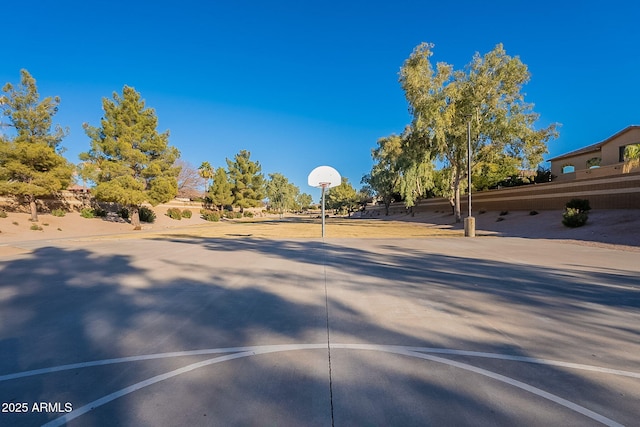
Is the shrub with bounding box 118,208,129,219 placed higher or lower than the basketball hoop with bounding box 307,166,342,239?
lower

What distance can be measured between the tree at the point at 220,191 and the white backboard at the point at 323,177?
38.1 metres

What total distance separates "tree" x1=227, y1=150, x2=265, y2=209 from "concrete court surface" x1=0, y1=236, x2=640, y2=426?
176 feet

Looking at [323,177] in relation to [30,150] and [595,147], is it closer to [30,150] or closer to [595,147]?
[30,150]

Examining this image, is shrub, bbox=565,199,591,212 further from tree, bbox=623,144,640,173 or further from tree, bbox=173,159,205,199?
tree, bbox=173,159,205,199

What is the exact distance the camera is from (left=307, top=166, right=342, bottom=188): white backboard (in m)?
22.8

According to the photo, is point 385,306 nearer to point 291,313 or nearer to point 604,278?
point 291,313

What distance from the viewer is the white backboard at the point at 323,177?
22797 millimetres

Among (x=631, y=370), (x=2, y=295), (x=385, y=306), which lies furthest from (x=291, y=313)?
(x=2, y=295)

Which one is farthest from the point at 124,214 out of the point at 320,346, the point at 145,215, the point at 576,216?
the point at 576,216

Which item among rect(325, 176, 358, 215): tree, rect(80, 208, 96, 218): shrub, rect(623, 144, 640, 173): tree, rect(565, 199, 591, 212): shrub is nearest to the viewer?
rect(623, 144, 640, 173): tree

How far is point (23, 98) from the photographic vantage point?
2422 cm

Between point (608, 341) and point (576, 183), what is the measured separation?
1072 inches

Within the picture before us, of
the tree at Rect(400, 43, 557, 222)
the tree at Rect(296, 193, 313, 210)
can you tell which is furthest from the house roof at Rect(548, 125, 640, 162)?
the tree at Rect(296, 193, 313, 210)

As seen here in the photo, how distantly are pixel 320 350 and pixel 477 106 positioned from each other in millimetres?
28525
